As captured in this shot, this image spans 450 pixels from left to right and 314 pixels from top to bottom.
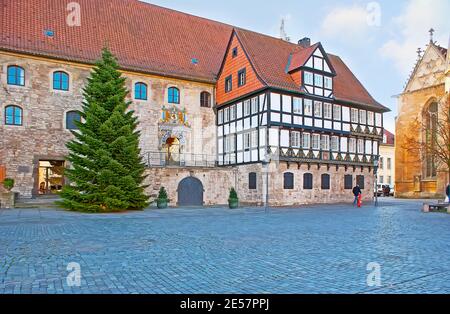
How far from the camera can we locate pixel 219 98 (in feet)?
104

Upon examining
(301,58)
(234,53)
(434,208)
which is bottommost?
(434,208)

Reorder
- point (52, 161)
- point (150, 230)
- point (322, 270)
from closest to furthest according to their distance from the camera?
point (322, 270) → point (150, 230) → point (52, 161)

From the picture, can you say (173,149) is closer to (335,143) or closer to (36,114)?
(36,114)

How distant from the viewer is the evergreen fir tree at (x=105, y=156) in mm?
20578

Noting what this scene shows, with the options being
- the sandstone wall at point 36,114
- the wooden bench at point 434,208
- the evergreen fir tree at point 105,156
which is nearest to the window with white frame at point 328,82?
the wooden bench at point 434,208

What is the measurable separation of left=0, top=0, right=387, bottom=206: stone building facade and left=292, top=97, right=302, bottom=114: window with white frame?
71 mm

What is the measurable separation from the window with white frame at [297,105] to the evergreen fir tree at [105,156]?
11123mm

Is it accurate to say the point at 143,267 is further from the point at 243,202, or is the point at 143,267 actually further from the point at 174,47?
the point at 174,47

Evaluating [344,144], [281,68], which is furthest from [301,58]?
[344,144]

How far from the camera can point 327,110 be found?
28984 millimetres

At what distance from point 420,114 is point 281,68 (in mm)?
24061
